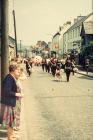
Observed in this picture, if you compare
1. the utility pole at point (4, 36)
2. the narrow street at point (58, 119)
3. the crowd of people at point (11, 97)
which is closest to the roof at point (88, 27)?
the narrow street at point (58, 119)

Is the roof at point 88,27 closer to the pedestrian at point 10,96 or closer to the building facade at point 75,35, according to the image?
the building facade at point 75,35

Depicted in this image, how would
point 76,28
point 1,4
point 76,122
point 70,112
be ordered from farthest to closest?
point 76,28
point 70,112
point 76,122
point 1,4

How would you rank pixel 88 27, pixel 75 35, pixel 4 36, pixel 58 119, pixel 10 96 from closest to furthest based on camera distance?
pixel 10 96, pixel 4 36, pixel 58 119, pixel 88 27, pixel 75 35

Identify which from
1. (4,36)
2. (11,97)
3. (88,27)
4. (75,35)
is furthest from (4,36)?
(75,35)

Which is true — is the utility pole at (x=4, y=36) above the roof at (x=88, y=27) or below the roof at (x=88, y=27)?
below

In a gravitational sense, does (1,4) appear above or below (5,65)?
above

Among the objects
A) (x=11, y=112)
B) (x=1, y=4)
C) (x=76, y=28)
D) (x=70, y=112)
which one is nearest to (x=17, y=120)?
(x=11, y=112)

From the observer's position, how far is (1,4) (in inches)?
394

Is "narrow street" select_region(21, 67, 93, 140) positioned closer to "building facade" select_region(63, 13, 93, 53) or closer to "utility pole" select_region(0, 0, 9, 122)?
"utility pole" select_region(0, 0, 9, 122)

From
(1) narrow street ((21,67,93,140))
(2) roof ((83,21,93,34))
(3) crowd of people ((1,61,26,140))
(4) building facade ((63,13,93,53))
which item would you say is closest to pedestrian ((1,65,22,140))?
(3) crowd of people ((1,61,26,140))

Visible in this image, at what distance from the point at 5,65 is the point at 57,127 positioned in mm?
2130

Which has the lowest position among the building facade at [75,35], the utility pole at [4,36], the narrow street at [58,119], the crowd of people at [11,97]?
the narrow street at [58,119]

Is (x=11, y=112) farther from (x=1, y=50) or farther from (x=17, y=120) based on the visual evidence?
(x=1, y=50)

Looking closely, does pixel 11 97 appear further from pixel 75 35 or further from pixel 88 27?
pixel 75 35
